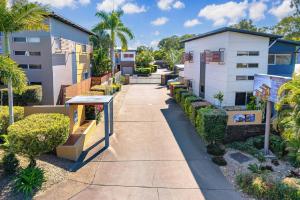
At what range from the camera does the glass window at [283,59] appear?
807 inches

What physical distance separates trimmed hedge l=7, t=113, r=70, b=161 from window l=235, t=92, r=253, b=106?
43.1 ft

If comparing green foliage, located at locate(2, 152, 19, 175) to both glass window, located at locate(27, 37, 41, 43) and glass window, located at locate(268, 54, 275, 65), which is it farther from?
glass window, located at locate(268, 54, 275, 65)

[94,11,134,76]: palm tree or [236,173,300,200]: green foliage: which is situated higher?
[94,11,134,76]: palm tree

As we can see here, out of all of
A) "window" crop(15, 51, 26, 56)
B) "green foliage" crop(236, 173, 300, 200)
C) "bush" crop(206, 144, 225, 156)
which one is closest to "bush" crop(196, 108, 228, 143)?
"bush" crop(206, 144, 225, 156)

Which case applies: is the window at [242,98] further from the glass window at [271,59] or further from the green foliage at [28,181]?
the green foliage at [28,181]

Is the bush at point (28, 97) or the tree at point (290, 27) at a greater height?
the tree at point (290, 27)

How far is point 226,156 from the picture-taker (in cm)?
1381

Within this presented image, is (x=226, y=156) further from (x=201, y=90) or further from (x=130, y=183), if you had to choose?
(x=201, y=90)

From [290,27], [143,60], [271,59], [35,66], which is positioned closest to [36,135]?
[35,66]

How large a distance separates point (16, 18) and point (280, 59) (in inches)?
731

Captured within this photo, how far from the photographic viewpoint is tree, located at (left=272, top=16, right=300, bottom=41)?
37469 millimetres

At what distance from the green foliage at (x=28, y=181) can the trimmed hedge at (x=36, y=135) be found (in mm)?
605

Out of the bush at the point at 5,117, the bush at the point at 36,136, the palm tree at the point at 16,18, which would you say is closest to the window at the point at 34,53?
the bush at the point at 5,117

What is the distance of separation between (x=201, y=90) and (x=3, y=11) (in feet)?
61.4
